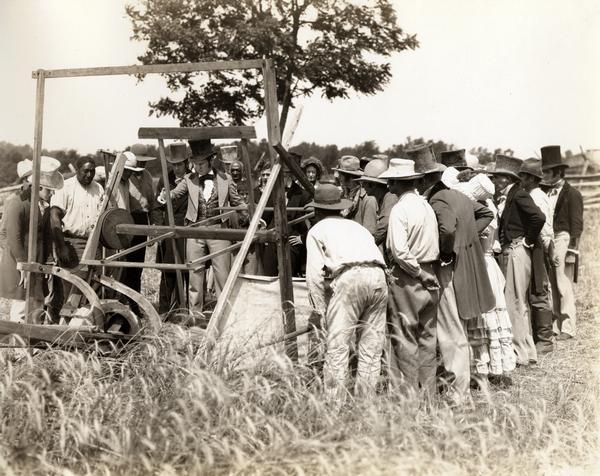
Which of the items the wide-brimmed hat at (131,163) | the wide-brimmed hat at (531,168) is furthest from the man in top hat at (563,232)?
the wide-brimmed hat at (131,163)

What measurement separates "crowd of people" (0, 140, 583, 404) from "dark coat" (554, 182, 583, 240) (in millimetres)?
17

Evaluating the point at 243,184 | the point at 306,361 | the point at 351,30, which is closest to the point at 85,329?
the point at 306,361

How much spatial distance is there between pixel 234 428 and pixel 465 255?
272cm

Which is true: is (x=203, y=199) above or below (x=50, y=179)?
below

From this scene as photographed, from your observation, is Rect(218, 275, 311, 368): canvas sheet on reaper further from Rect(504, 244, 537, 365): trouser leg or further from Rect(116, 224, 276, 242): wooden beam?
Rect(504, 244, 537, 365): trouser leg

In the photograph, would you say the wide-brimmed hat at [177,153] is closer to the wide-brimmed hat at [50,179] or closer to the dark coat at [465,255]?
the wide-brimmed hat at [50,179]

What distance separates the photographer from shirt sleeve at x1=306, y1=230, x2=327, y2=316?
539cm

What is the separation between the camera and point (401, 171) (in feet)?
19.1

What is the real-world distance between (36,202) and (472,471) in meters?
4.00

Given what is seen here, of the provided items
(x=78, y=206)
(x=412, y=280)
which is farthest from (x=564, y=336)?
(x=78, y=206)

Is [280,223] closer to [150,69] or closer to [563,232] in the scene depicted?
[150,69]

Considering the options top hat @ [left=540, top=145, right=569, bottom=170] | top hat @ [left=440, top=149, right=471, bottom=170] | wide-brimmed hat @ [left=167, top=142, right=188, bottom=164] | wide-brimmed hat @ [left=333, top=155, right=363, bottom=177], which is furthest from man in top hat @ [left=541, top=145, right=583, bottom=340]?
wide-brimmed hat @ [left=167, top=142, right=188, bottom=164]

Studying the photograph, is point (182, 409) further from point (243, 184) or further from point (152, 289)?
point (152, 289)

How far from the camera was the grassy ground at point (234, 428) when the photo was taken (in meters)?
4.09
